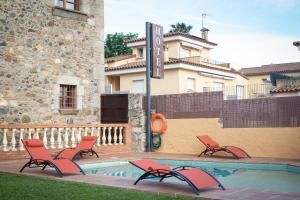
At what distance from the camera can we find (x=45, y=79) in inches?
600

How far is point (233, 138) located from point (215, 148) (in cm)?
86

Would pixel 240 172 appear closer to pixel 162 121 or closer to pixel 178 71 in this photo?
pixel 162 121

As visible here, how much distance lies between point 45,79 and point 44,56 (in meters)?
0.84

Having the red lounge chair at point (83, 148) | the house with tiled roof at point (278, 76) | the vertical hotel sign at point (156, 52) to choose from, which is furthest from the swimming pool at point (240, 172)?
the house with tiled roof at point (278, 76)

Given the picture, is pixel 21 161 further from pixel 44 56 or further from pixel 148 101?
pixel 148 101

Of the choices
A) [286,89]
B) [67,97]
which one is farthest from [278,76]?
[67,97]

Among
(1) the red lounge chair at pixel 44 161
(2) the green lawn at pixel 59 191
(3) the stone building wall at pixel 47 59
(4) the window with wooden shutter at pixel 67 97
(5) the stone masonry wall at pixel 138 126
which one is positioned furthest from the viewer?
(5) the stone masonry wall at pixel 138 126

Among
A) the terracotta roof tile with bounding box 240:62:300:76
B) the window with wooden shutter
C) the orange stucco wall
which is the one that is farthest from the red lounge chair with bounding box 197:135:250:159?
the terracotta roof tile with bounding box 240:62:300:76

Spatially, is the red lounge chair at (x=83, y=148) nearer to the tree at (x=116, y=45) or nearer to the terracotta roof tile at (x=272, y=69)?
the terracotta roof tile at (x=272, y=69)

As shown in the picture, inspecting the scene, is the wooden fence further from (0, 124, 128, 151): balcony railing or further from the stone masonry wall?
(0, 124, 128, 151): balcony railing

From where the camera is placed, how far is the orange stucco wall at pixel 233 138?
13.8m

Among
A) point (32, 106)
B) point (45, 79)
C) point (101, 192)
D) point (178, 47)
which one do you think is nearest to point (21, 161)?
point (32, 106)

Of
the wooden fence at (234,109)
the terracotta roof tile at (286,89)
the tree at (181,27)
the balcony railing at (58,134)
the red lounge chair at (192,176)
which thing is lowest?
the red lounge chair at (192,176)

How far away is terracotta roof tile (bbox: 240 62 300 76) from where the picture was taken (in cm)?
4721
